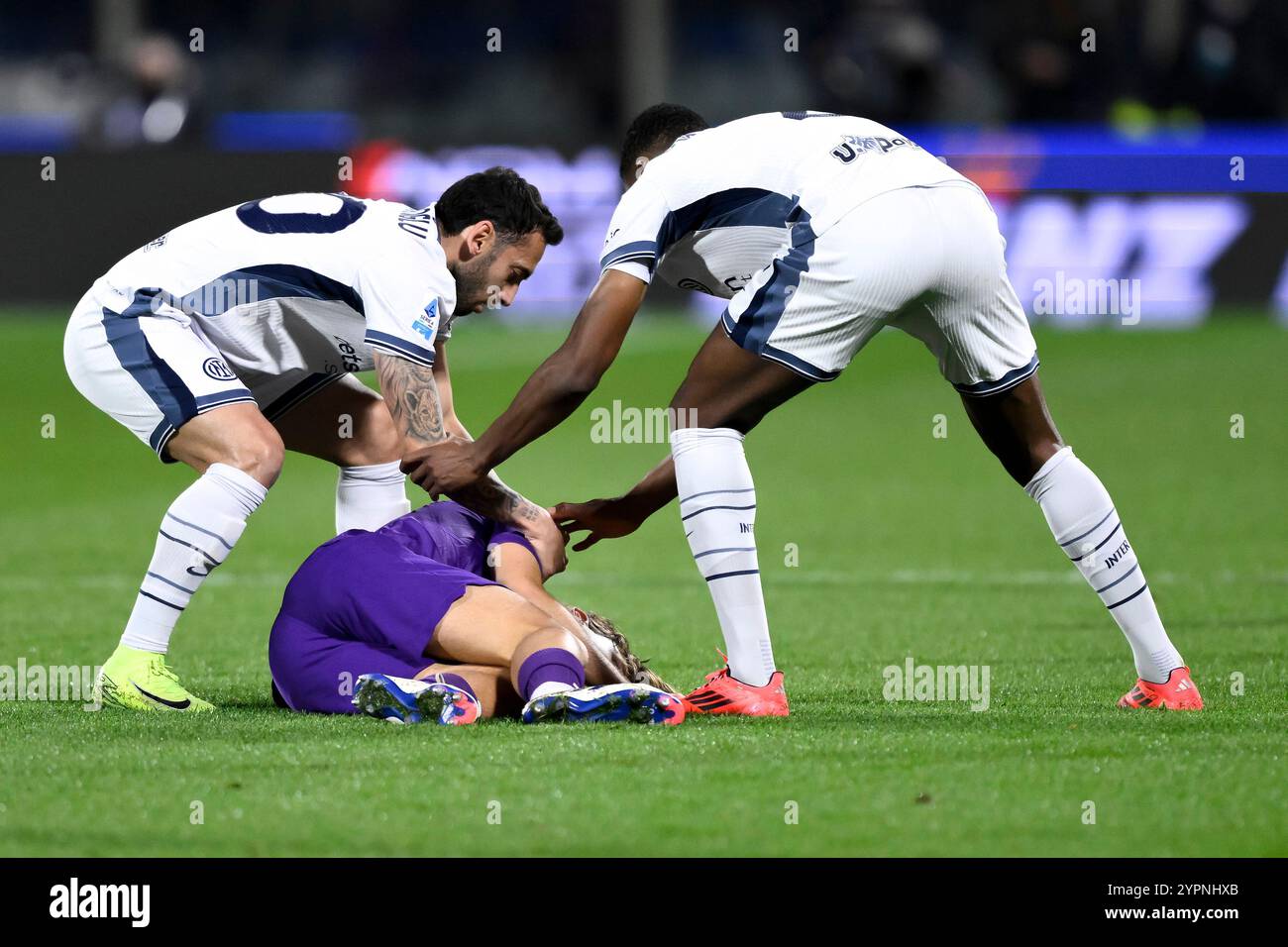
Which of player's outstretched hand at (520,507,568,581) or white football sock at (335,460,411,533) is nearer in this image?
player's outstretched hand at (520,507,568,581)

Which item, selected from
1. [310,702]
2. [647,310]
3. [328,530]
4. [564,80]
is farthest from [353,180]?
[310,702]

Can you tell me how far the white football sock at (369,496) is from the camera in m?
6.79

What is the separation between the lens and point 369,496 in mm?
6797

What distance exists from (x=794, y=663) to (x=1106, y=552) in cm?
161

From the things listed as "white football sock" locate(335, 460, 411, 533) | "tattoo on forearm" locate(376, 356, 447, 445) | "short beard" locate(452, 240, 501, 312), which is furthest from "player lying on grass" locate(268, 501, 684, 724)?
"white football sock" locate(335, 460, 411, 533)

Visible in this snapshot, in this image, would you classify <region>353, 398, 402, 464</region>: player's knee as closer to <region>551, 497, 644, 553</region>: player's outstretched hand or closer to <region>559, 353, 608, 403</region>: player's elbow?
<region>551, 497, 644, 553</region>: player's outstretched hand

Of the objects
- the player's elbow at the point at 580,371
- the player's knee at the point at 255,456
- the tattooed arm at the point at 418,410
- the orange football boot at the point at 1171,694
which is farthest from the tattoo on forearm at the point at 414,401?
the orange football boot at the point at 1171,694

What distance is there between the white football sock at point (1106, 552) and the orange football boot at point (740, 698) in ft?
3.19

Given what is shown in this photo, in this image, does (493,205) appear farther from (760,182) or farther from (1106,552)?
(1106,552)

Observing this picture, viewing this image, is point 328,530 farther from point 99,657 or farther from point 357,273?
point 357,273

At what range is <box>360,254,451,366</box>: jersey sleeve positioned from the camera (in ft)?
18.8

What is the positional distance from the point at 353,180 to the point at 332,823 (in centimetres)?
1379

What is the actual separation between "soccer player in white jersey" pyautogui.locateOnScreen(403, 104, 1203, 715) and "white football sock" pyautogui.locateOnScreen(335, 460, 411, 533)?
118 cm

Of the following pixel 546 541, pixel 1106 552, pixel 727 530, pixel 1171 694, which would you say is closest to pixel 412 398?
pixel 546 541
